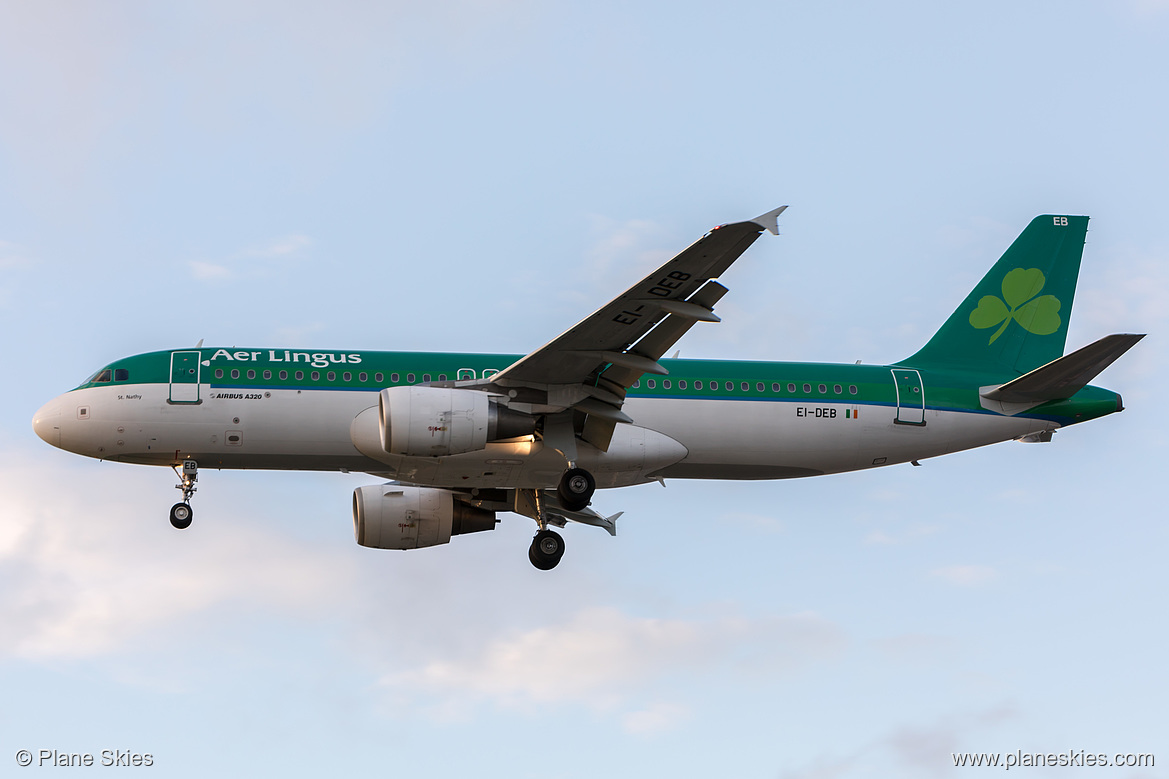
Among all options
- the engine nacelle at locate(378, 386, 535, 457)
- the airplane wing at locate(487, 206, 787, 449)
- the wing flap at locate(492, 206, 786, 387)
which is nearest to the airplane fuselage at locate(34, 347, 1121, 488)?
the engine nacelle at locate(378, 386, 535, 457)

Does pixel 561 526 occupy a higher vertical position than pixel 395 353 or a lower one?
lower

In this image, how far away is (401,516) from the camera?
117 ft

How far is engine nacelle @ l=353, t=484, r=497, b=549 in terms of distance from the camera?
116 ft

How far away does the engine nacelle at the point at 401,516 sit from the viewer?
1398 inches

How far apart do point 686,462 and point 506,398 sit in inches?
208

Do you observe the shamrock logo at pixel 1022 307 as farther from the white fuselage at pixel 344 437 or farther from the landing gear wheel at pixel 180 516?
the landing gear wheel at pixel 180 516

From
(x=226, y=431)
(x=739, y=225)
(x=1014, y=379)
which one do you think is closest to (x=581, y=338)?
(x=739, y=225)

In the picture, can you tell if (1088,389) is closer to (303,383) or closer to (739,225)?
(739,225)

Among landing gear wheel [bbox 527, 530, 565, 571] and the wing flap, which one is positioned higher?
the wing flap

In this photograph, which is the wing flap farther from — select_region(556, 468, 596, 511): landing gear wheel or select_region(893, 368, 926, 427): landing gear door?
select_region(893, 368, 926, 427): landing gear door

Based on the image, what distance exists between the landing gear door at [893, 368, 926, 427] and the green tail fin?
1799mm

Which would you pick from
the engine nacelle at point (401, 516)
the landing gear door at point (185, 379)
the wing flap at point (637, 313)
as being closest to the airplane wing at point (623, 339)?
the wing flap at point (637, 313)

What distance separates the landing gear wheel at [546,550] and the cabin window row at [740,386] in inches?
194

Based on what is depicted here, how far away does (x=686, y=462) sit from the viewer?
1320 inches
